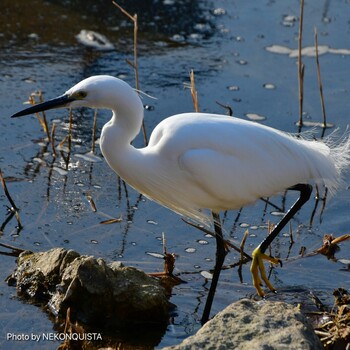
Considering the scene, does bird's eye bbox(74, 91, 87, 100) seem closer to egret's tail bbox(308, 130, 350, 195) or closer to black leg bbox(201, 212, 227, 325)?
black leg bbox(201, 212, 227, 325)

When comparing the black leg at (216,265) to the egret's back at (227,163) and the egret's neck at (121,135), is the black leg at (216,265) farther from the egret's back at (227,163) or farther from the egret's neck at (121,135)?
the egret's neck at (121,135)

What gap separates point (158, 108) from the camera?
6.40 metres

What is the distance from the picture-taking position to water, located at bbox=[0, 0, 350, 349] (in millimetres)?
4652

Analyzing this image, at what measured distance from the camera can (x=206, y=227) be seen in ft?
16.2

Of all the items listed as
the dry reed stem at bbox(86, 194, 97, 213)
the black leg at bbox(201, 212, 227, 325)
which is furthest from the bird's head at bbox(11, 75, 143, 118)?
→ the dry reed stem at bbox(86, 194, 97, 213)

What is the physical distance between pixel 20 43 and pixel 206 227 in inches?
123

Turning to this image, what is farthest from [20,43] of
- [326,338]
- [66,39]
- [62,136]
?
[326,338]

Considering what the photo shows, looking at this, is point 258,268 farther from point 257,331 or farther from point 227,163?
point 257,331

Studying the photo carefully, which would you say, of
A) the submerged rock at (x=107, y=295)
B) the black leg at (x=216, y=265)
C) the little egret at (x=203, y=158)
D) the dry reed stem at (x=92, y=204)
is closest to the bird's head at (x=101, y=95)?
the little egret at (x=203, y=158)

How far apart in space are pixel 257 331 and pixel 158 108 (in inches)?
131

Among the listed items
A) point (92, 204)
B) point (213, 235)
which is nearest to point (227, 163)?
point (213, 235)

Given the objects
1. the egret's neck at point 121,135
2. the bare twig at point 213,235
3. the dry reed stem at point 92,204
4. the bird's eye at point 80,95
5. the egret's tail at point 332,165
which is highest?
the bird's eye at point 80,95

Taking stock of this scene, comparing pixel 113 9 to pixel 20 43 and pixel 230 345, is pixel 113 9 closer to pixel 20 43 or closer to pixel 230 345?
pixel 20 43

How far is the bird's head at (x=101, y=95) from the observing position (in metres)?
3.94
